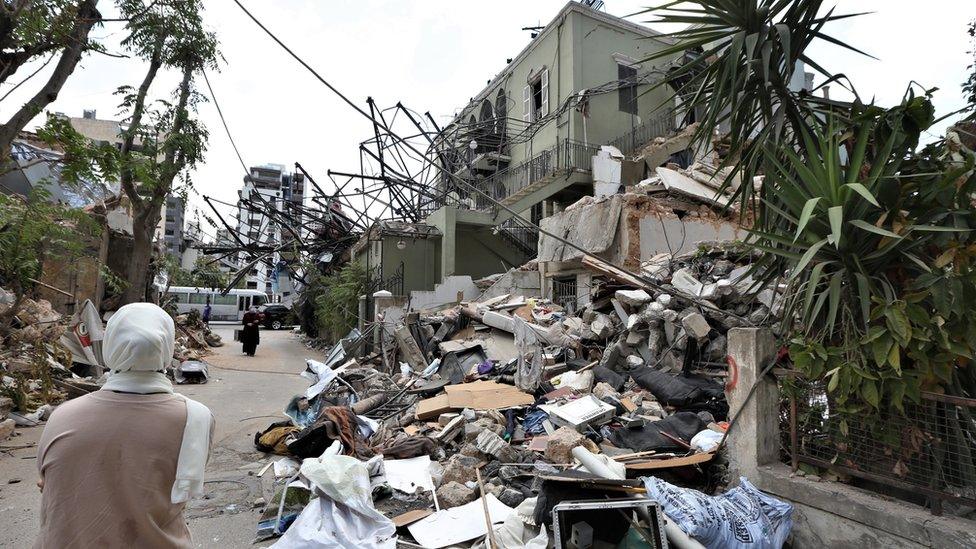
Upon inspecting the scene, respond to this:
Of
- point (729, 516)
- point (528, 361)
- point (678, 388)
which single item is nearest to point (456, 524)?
point (729, 516)

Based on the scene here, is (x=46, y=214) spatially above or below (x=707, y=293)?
above

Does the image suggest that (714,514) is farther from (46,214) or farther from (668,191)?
(668,191)

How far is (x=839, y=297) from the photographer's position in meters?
3.05

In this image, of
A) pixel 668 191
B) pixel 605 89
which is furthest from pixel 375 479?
pixel 605 89

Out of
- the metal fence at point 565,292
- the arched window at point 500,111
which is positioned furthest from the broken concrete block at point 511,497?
the arched window at point 500,111

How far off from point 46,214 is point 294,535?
5403 mm

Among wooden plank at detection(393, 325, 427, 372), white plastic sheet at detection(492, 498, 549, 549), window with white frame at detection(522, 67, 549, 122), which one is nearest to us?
white plastic sheet at detection(492, 498, 549, 549)

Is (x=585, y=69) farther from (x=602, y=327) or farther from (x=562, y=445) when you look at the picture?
(x=562, y=445)

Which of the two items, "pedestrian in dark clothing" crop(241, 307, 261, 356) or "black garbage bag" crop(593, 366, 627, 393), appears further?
"pedestrian in dark clothing" crop(241, 307, 261, 356)

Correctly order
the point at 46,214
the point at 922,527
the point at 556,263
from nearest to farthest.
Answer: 1. the point at 922,527
2. the point at 46,214
3. the point at 556,263

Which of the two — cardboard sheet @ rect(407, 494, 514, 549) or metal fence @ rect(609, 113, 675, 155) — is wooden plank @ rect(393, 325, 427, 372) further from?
metal fence @ rect(609, 113, 675, 155)

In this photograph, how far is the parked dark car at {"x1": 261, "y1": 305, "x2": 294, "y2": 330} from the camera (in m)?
29.7

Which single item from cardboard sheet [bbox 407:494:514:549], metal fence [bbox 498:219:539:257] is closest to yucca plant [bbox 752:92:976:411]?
cardboard sheet [bbox 407:494:514:549]

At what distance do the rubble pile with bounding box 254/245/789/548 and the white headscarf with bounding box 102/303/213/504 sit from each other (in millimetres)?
1800
